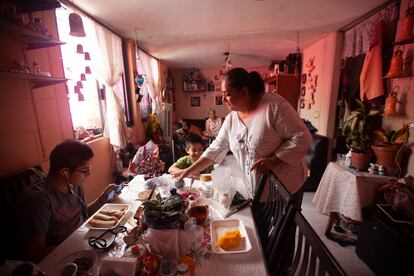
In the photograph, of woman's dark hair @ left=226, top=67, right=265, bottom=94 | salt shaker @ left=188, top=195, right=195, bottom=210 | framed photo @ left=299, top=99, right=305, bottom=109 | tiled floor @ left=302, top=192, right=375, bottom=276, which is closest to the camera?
salt shaker @ left=188, top=195, right=195, bottom=210

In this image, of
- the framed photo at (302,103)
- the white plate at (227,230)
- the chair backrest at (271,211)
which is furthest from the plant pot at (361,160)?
the framed photo at (302,103)

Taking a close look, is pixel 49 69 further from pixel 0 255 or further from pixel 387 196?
pixel 387 196

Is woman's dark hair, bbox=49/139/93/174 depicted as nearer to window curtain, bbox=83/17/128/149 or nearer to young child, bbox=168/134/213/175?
young child, bbox=168/134/213/175

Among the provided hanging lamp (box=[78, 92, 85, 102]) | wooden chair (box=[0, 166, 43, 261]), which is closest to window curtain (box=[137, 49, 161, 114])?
hanging lamp (box=[78, 92, 85, 102])

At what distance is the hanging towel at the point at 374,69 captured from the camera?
2014mm

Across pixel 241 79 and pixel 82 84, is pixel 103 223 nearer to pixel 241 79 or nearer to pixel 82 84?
pixel 241 79

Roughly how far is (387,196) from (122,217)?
6.44 ft

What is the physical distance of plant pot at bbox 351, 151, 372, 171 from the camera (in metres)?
1.77

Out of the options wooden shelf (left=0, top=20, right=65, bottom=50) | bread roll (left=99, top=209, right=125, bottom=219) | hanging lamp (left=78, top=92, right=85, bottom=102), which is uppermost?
wooden shelf (left=0, top=20, right=65, bottom=50)

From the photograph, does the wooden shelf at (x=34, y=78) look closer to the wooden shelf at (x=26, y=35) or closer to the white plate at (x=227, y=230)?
the wooden shelf at (x=26, y=35)

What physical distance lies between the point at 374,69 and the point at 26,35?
3073mm

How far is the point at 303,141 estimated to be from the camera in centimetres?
118

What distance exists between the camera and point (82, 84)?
2.16 meters

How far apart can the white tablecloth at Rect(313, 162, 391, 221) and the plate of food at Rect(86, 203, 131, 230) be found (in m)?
1.80
